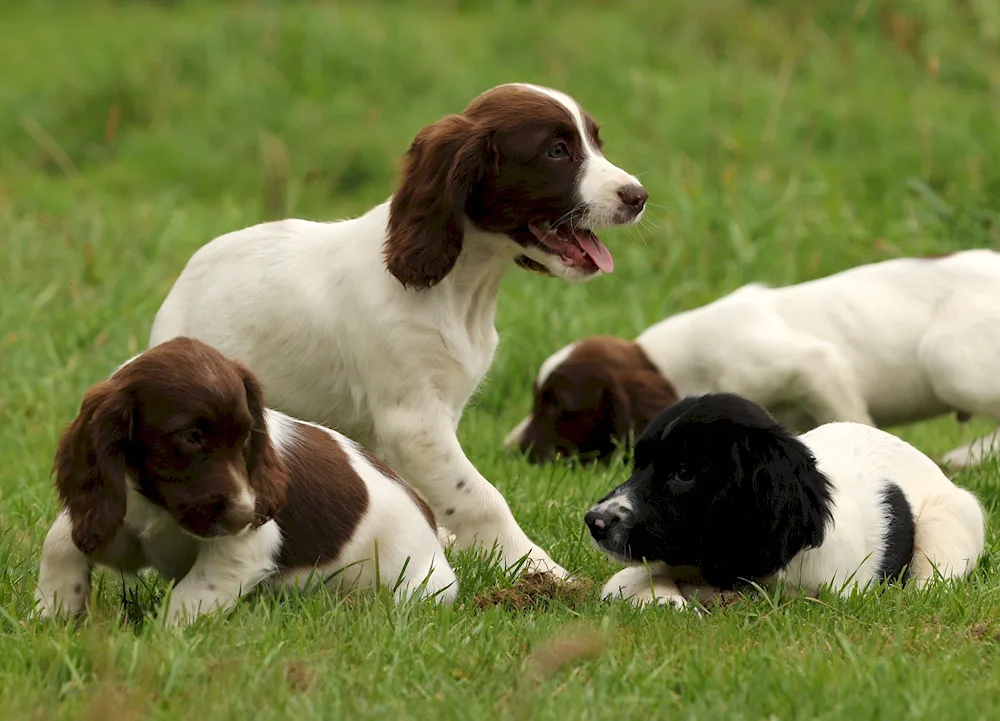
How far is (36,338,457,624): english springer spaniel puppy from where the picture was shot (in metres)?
3.70

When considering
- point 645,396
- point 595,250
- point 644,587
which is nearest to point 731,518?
point 644,587

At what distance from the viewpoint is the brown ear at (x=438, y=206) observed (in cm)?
471

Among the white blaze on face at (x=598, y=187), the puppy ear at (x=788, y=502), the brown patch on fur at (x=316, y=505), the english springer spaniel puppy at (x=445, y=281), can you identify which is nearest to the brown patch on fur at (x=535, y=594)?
the english springer spaniel puppy at (x=445, y=281)

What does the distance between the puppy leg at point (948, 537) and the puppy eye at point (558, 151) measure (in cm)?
163

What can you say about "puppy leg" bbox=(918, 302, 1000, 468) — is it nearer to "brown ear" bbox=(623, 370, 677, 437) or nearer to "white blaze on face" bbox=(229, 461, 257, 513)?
"brown ear" bbox=(623, 370, 677, 437)

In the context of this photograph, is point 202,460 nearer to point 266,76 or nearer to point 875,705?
point 875,705

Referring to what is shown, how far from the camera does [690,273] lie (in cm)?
929

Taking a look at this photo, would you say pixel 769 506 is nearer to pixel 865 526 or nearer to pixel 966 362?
pixel 865 526

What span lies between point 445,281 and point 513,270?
40cm

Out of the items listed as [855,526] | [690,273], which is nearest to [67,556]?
[855,526]

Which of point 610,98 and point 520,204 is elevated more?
point 520,204

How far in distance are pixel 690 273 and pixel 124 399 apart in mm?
5984

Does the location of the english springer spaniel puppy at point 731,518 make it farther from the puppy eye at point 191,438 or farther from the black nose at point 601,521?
the puppy eye at point 191,438

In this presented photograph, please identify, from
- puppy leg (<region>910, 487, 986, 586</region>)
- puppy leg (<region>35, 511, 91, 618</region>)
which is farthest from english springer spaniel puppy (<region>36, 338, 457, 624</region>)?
puppy leg (<region>910, 487, 986, 586</region>)
